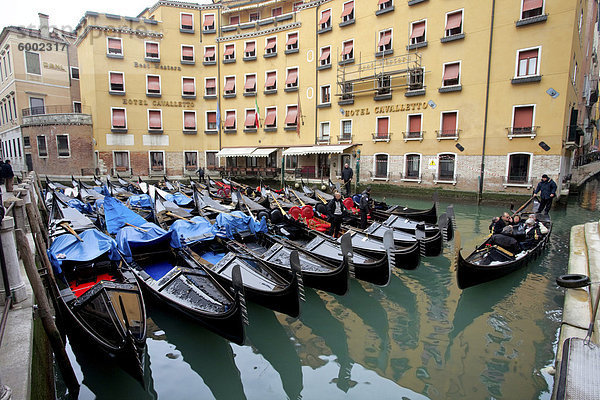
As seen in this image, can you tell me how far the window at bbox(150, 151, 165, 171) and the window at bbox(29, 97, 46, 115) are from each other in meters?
7.04

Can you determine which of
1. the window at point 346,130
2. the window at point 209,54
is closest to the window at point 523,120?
the window at point 346,130

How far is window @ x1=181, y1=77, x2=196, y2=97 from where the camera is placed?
20031 mm

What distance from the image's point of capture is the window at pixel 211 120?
2028 centimetres

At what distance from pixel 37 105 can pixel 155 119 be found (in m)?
7.46

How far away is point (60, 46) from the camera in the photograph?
21391 mm

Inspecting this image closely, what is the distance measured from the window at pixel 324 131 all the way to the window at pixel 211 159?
676 centimetres

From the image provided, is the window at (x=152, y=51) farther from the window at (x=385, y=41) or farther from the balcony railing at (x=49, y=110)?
the window at (x=385, y=41)

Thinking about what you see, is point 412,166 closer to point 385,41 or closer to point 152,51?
point 385,41

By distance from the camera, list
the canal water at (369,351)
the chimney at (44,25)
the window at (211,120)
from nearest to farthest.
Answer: the canal water at (369,351)
the window at (211,120)
the chimney at (44,25)

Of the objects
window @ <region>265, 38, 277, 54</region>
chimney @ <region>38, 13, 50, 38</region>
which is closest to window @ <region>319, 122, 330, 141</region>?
window @ <region>265, 38, 277, 54</region>

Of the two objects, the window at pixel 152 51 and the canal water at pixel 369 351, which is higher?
the window at pixel 152 51

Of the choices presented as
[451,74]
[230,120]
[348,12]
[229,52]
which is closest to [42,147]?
[230,120]

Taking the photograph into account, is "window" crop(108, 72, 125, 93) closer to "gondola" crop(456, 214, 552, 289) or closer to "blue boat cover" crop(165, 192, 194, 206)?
"blue boat cover" crop(165, 192, 194, 206)

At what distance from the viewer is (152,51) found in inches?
764
